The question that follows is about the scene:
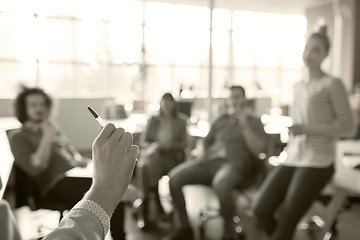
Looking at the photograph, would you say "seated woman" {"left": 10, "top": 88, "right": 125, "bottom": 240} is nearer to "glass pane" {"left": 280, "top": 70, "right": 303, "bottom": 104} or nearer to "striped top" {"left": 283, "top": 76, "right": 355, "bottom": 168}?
"striped top" {"left": 283, "top": 76, "right": 355, "bottom": 168}

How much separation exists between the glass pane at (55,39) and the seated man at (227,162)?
→ 21.4ft

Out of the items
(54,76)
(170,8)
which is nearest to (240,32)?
(170,8)

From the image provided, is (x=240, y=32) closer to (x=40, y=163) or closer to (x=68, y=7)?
(x=68, y=7)

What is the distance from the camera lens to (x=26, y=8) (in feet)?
29.1

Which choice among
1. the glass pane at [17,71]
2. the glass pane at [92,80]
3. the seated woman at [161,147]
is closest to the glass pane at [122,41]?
the glass pane at [92,80]

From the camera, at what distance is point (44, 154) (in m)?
2.80

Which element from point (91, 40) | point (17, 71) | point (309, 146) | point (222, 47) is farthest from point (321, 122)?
point (222, 47)

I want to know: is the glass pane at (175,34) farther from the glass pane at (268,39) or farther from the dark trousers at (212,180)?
the dark trousers at (212,180)

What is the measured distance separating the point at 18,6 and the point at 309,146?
803cm

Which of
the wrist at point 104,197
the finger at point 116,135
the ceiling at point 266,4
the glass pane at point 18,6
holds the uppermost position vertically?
the ceiling at point 266,4

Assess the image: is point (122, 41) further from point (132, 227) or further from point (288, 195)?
point (288, 195)

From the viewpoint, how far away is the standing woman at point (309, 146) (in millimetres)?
2289

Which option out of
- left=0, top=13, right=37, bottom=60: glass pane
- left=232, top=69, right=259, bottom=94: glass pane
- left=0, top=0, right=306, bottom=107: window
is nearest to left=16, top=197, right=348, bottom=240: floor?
left=0, top=0, right=306, bottom=107: window

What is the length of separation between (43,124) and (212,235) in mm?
1601
